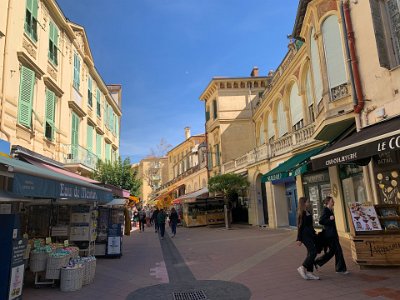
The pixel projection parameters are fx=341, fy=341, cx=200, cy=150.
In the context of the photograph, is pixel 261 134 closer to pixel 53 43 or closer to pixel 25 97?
pixel 53 43

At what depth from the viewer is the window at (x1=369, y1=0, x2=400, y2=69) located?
346 inches

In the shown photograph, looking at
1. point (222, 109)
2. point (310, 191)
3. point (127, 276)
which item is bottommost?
point (127, 276)

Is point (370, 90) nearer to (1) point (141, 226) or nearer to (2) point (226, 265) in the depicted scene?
(2) point (226, 265)

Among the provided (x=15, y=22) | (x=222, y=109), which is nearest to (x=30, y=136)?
(x=15, y=22)

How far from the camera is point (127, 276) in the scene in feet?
27.6

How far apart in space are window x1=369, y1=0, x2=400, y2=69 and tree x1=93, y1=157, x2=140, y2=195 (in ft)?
51.4

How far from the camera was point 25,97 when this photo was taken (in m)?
12.6

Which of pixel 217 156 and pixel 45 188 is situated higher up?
pixel 217 156

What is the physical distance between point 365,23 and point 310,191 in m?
9.26

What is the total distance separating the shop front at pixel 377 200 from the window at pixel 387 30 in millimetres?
1639

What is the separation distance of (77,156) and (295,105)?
41.1 ft

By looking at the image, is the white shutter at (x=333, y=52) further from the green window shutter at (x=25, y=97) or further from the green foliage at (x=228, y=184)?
the green foliage at (x=228, y=184)

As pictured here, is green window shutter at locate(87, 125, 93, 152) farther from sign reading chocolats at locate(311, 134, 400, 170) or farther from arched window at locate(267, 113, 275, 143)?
sign reading chocolats at locate(311, 134, 400, 170)

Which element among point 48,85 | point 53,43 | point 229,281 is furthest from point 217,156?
point 229,281
